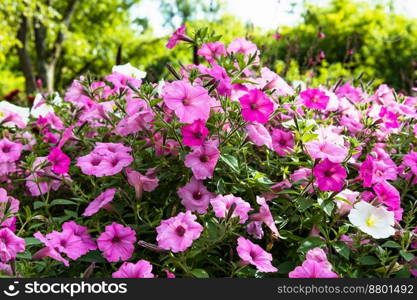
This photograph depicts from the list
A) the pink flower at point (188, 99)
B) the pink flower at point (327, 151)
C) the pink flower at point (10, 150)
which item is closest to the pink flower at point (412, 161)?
the pink flower at point (327, 151)

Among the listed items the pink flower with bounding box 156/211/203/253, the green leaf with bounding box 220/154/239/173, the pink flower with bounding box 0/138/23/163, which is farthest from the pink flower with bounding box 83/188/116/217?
the pink flower with bounding box 0/138/23/163

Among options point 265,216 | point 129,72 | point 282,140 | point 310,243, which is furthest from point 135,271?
point 129,72

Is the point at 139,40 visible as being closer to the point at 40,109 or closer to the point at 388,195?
the point at 40,109

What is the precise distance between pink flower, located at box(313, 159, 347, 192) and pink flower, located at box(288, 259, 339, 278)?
0.24 meters

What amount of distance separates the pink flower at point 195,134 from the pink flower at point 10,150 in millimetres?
902

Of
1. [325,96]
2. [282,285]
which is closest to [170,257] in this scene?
[282,285]

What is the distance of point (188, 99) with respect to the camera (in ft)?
5.86

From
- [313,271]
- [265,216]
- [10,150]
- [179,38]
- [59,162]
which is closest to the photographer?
[313,271]

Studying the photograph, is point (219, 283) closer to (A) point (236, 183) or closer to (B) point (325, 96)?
(A) point (236, 183)

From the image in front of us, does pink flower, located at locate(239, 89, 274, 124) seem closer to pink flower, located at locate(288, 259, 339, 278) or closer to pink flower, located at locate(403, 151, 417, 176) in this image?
pink flower, located at locate(288, 259, 339, 278)

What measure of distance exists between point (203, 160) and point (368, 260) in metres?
0.62

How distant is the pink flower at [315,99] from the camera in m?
2.22

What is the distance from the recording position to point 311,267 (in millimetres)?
1611

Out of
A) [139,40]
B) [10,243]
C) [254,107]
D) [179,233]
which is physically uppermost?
[254,107]
